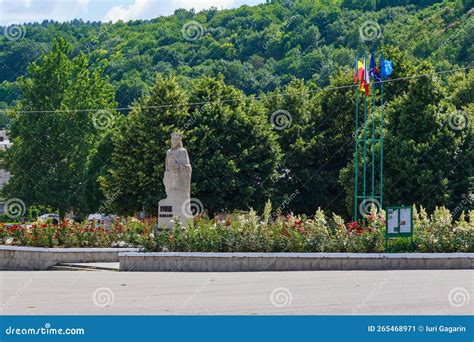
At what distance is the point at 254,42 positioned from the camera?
125 m

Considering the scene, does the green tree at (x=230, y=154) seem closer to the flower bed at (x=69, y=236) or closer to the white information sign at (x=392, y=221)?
the flower bed at (x=69, y=236)

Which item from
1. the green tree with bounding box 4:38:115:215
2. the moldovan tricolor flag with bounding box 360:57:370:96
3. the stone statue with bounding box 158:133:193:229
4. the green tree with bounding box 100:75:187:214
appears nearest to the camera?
the stone statue with bounding box 158:133:193:229

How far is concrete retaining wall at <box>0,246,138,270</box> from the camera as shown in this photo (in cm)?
2530

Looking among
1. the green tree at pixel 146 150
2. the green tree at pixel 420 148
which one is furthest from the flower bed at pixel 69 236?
the green tree at pixel 146 150

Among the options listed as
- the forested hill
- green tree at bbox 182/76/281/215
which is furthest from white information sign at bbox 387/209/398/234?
the forested hill

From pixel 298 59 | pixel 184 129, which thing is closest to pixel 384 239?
pixel 184 129

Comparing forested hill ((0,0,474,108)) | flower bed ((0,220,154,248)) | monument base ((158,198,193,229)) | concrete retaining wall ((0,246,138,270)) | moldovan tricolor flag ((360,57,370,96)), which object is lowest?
concrete retaining wall ((0,246,138,270))

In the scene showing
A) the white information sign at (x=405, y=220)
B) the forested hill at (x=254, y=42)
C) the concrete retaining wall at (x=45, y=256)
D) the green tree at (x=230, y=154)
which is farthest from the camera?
the forested hill at (x=254, y=42)

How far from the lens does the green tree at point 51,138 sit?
68.6 meters

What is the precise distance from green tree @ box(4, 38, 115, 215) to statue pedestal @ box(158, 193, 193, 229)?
38974 millimetres

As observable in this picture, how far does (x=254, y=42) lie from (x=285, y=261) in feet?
344

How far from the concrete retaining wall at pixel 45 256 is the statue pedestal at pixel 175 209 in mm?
4601

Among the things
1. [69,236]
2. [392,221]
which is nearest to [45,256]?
[69,236]

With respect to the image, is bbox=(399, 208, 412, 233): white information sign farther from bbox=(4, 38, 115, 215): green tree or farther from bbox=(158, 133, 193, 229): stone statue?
bbox=(4, 38, 115, 215): green tree
